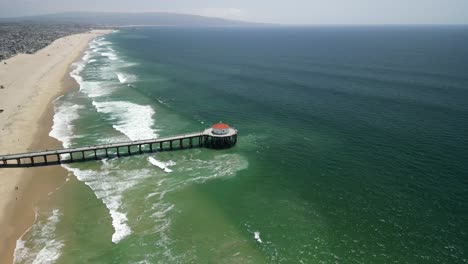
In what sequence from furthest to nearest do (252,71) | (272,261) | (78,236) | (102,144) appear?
1. (252,71)
2. (102,144)
3. (78,236)
4. (272,261)

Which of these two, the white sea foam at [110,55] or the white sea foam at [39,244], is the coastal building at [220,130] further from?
→ the white sea foam at [110,55]

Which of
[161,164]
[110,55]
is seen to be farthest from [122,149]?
[110,55]

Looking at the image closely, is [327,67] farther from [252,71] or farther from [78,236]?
[78,236]

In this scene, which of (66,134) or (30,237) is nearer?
(30,237)

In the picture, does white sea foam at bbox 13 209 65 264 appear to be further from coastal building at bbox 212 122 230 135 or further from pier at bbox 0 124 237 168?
coastal building at bbox 212 122 230 135

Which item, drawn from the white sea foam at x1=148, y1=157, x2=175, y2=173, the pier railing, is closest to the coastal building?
the pier railing

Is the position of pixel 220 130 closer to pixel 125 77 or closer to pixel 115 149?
pixel 115 149

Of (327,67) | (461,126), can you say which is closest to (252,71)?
(327,67)

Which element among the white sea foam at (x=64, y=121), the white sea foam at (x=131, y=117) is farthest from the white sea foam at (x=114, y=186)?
the white sea foam at (x=131, y=117)
